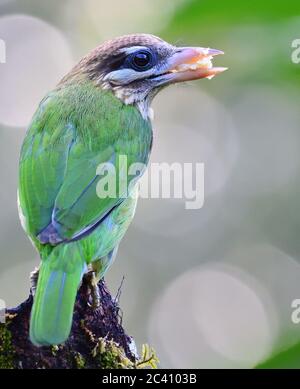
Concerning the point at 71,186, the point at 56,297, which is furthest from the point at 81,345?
the point at 71,186

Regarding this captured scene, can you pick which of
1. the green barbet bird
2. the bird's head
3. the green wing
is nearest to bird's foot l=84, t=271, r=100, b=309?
the green barbet bird

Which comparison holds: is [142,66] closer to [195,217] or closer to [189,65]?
[189,65]

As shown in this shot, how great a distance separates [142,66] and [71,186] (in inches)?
47.9

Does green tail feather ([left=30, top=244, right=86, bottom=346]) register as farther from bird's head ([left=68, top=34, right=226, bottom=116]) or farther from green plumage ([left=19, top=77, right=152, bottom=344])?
bird's head ([left=68, top=34, right=226, bottom=116])

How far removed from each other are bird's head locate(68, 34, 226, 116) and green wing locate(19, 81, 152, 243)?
0.11 m

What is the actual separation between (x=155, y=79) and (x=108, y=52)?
1.09 ft

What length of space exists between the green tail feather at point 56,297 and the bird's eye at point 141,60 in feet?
5.07

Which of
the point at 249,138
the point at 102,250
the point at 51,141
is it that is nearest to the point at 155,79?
the point at 51,141

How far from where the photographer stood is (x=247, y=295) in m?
7.36

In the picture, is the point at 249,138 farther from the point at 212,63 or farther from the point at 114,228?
the point at 114,228

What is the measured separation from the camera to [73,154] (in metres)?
4.04

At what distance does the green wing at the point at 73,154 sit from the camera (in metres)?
3.78

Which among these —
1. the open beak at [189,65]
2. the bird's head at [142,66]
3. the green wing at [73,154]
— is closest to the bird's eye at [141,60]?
the bird's head at [142,66]

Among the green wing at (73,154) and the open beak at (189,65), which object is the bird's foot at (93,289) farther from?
the open beak at (189,65)
